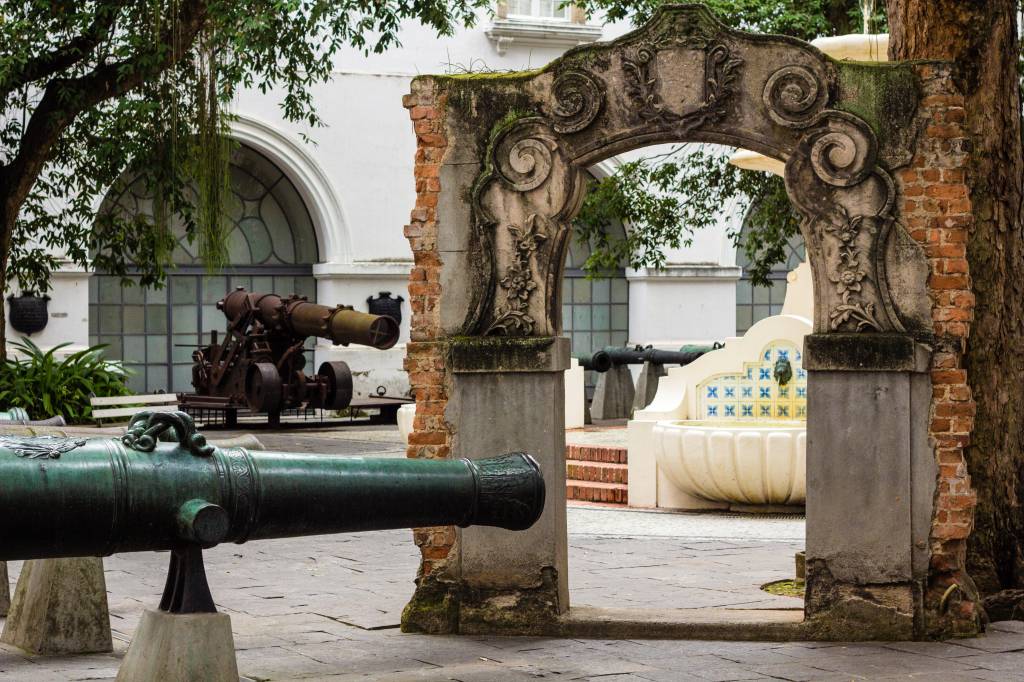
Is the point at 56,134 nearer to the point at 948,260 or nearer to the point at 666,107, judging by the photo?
the point at 666,107

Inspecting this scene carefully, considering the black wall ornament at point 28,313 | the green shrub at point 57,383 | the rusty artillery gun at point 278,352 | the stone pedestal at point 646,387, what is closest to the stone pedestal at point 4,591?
the green shrub at point 57,383

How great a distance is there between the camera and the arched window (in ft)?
77.5

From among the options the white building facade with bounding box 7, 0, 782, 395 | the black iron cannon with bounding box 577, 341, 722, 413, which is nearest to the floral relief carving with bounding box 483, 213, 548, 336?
the black iron cannon with bounding box 577, 341, 722, 413

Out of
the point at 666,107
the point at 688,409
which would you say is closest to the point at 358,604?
the point at 666,107

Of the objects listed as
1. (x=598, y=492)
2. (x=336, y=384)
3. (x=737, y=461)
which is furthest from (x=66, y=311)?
(x=737, y=461)

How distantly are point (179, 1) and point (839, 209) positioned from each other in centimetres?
886

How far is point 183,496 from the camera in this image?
551 centimetres

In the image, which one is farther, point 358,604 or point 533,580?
point 358,604

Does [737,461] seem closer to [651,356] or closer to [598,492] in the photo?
[598,492]

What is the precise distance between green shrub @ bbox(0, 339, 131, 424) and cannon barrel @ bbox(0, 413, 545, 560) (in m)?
12.5

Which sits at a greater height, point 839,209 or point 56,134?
point 56,134

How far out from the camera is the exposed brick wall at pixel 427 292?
7879 millimetres

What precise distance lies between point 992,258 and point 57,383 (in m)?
13.3

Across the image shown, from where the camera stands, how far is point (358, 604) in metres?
8.59
